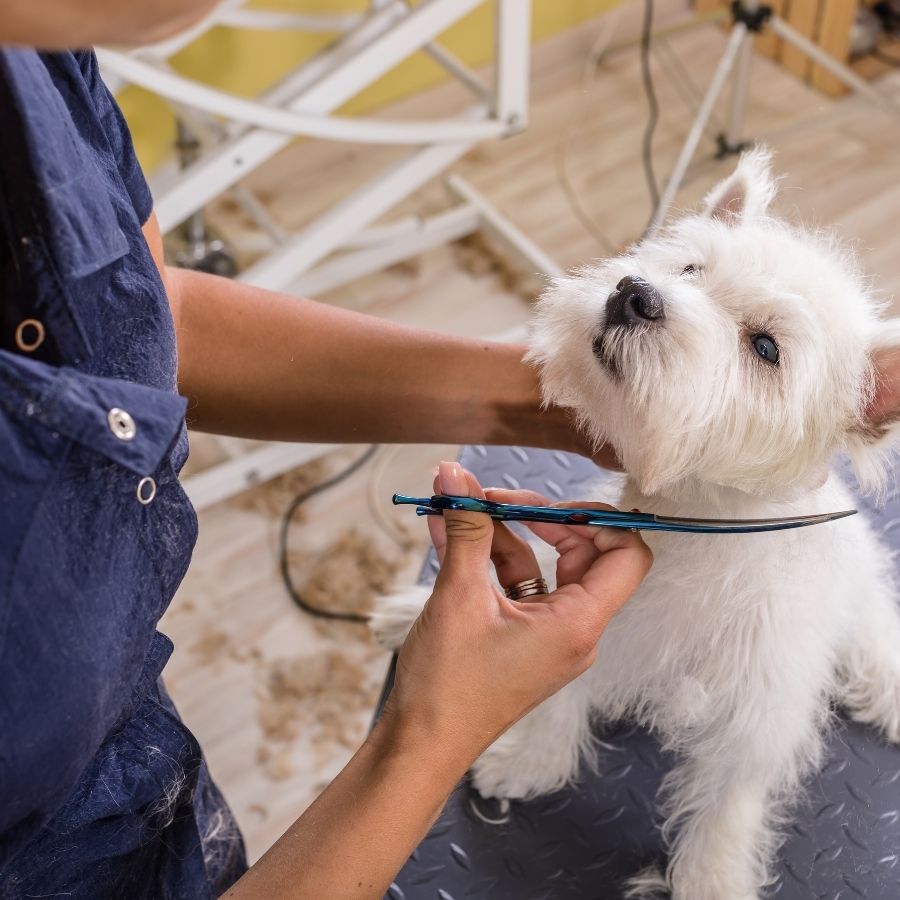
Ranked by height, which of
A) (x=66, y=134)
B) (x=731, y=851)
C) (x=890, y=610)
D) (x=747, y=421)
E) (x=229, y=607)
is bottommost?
(x=229, y=607)

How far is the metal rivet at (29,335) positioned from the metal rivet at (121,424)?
0.24 feet

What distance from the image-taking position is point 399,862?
730 millimetres

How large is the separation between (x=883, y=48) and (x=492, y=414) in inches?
94.6

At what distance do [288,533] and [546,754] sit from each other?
1.06 meters

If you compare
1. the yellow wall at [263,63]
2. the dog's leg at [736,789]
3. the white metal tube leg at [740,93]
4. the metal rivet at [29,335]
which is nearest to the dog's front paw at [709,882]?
the dog's leg at [736,789]

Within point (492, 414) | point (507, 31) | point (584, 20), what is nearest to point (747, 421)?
point (492, 414)

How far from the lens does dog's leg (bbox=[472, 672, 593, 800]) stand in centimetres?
101

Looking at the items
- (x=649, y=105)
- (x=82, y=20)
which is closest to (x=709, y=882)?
(x=82, y=20)

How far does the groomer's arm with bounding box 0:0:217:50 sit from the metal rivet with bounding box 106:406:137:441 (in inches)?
8.6

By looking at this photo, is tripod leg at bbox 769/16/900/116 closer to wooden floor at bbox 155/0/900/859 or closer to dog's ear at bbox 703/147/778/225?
wooden floor at bbox 155/0/900/859

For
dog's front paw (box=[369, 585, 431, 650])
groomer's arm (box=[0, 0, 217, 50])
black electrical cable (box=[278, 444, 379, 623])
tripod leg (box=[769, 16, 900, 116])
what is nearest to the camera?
groomer's arm (box=[0, 0, 217, 50])

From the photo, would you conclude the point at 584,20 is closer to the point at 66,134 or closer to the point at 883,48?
the point at 883,48

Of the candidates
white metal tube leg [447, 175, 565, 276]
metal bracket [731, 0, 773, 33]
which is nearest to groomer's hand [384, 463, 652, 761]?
white metal tube leg [447, 175, 565, 276]

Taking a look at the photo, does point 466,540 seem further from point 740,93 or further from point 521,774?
point 740,93
